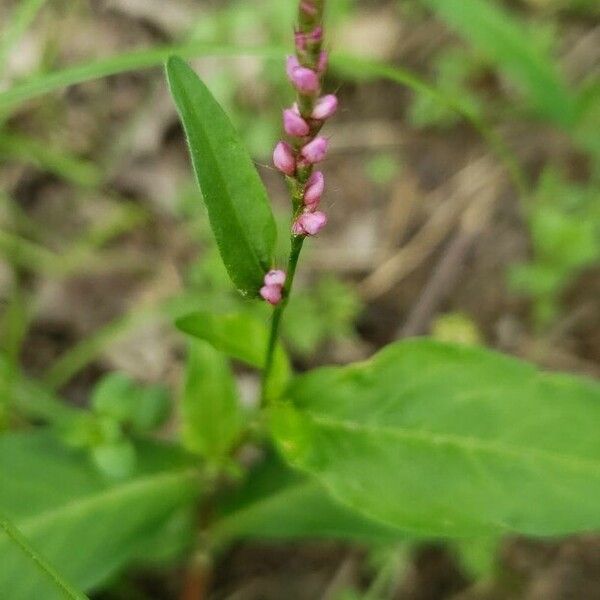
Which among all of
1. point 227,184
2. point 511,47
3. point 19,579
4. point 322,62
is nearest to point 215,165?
point 227,184

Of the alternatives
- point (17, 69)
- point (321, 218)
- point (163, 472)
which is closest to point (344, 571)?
point (163, 472)

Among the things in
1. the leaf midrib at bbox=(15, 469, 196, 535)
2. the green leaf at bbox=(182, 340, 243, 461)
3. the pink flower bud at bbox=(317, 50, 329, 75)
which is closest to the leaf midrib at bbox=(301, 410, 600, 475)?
the green leaf at bbox=(182, 340, 243, 461)

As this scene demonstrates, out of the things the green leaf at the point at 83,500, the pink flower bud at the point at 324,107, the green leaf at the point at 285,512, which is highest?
the pink flower bud at the point at 324,107

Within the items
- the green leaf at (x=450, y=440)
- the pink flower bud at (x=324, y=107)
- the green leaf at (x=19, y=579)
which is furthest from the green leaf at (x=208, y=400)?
the pink flower bud at (x=324, y=107)

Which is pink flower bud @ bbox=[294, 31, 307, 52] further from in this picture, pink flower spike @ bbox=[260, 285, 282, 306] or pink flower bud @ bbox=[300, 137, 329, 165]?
pink flower spike @ bbox=[260, 285, 282, 306]

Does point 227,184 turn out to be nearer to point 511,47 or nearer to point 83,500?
point 83,500

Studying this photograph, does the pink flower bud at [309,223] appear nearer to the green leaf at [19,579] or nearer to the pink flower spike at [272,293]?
the pink flower spike at [272,293]

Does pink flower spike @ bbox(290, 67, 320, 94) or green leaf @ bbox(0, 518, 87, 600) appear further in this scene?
green leaf @ bbox(0, 518, 87, 600)
